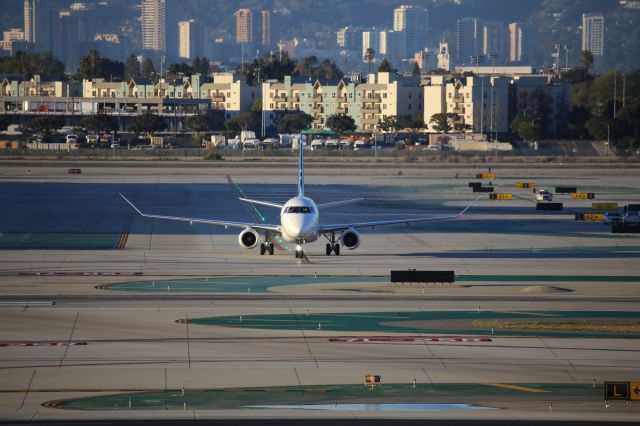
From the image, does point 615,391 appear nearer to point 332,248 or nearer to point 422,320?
point 422,320

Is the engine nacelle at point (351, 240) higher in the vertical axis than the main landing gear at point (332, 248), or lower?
higher

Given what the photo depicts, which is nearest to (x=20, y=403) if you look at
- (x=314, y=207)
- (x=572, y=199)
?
(x=314, y=207)

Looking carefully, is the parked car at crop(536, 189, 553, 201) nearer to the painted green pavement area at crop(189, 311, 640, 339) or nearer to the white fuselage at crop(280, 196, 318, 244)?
the white fuselage at crop(280, 196, 318, 244)

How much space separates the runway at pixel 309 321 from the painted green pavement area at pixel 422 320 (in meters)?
0.12

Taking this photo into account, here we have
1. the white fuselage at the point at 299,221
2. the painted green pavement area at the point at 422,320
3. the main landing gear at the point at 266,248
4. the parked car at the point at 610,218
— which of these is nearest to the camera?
the painted green pavement area at the point at 422,320

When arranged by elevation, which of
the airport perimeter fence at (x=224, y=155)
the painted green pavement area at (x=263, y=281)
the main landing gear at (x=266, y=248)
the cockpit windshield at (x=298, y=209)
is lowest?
the painted green pavement area at (x=263, y=281)

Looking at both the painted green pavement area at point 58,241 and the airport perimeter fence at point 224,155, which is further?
the airport perimeter fence at point 224,155

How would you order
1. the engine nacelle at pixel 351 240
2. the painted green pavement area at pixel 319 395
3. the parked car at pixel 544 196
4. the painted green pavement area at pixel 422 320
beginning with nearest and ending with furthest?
1. the painted green pavement area at pixel 319 395
2. the painted green pavement area at pixel 422 320
3. the engine nacelle at pixel 351 240
4. the parked car at pixel 544 196

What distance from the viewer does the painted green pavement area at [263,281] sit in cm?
6016

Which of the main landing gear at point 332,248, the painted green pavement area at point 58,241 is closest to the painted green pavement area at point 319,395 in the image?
the main landing gear at point 332,248

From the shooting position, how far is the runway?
3881 cm

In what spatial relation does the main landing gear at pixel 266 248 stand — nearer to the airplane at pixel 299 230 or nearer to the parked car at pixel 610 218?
the airplane at pixel 299 230

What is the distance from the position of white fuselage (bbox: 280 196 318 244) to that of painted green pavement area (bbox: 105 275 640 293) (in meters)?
4.46

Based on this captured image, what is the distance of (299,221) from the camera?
67688mm
